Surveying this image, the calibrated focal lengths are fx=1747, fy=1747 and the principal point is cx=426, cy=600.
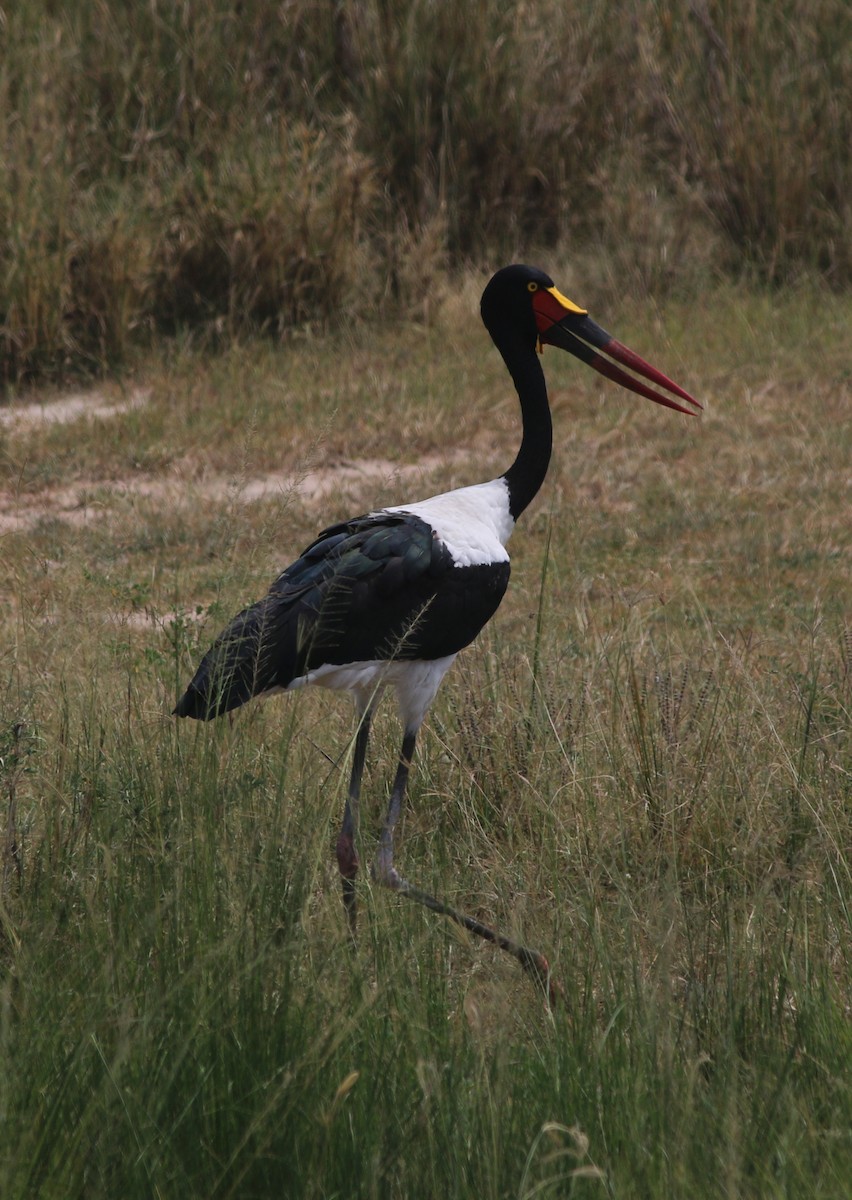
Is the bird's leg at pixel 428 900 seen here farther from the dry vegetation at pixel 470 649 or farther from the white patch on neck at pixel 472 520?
the white patch on neck at pixel 472 520

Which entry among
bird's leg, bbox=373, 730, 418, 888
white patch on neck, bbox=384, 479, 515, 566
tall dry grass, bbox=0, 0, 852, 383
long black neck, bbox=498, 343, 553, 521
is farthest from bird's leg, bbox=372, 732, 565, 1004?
tall dry grass, bbox=0, 0, 852, 383

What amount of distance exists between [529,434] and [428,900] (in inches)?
57.0

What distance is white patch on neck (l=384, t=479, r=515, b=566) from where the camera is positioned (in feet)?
12.4

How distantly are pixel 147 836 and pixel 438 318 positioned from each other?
5532 millimetres

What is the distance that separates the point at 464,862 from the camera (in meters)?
3.69

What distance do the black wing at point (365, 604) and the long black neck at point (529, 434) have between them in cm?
29

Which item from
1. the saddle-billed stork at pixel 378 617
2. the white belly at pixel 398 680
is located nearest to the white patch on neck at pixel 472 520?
the saddle-billed stork at pixel 378 617

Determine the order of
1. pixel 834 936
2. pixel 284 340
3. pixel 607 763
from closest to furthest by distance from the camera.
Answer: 1. pixel 834 936
2. pixel 607 763
3. pixel 284 340

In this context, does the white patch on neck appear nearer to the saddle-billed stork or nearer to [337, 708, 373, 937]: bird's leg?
the saddle-billed stork

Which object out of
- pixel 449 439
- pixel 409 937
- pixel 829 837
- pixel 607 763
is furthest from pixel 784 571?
pixel 409 937

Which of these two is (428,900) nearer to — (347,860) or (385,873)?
(385,873)

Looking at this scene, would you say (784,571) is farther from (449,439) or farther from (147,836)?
(147,836)

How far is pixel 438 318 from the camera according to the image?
814 centimetres

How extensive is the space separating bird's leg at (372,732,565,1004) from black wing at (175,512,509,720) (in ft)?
0.86
